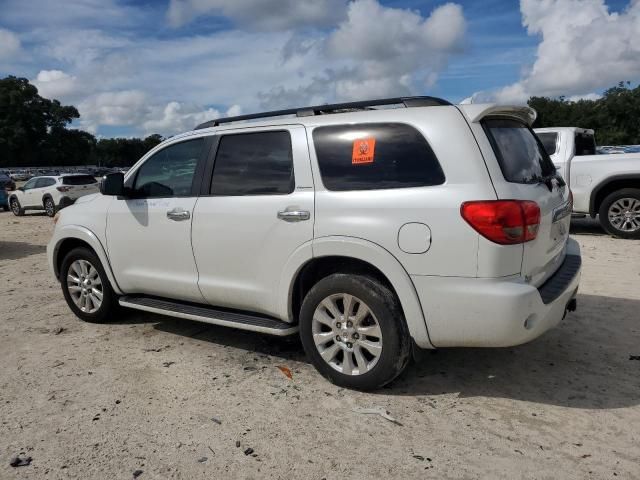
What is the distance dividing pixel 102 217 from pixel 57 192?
1431cm

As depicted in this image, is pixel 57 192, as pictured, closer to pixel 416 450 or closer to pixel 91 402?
pixel 91 402

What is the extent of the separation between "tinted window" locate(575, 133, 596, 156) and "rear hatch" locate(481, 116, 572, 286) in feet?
20.0

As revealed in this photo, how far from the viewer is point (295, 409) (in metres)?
3.42

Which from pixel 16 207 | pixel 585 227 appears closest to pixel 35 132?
pixel 16 207

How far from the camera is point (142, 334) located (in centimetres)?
493

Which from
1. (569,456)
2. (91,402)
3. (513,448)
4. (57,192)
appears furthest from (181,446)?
(57,192)

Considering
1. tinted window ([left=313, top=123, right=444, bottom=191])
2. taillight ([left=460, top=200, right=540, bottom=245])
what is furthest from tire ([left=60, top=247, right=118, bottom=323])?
taillight ([left=460, top=200, right=540, bottom=245])

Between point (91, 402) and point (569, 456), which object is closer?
point (569, 456)

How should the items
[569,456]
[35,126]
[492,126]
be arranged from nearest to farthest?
[569,456] < [492,126] < [35,126]

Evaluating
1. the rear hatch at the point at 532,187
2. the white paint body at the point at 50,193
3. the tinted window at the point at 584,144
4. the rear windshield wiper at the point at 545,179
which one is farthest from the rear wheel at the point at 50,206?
the rear windshield wiper at the point at 545,179

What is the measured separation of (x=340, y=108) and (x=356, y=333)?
5.15 feet

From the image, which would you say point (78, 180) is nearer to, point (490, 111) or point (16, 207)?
point (16, 207)

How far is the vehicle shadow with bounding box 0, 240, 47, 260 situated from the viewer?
9568mm

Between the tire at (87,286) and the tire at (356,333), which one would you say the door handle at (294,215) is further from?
the tire at (87,286)
